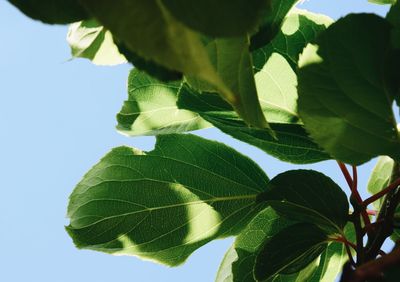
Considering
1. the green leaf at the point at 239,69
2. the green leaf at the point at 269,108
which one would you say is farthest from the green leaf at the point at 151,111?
the green leaf at the point at 239,69

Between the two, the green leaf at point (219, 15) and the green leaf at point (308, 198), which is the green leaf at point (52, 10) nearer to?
the green leaf at point (219, 15)

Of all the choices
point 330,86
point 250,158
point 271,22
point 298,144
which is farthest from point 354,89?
point 250,158

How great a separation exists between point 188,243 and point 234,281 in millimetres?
123

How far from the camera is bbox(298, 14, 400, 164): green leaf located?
785 mm

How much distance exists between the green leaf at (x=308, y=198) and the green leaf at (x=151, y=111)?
Result: 0.29 m

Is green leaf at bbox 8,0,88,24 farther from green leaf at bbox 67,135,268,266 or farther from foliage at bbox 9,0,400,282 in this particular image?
green leaf at bbox 67,135,268,266

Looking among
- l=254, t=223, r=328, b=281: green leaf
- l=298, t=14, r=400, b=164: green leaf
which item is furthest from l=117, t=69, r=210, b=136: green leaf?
l=298, t=14, r=400, b=164: green leaf

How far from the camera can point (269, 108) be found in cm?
113

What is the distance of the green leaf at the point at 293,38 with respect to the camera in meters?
1.10

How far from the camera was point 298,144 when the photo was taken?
3.83 feet

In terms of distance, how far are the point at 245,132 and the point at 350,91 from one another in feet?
1.13

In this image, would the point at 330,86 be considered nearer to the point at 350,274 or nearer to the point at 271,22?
the point at 271,22

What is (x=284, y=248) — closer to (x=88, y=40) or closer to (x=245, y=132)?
(x=245, y=132)

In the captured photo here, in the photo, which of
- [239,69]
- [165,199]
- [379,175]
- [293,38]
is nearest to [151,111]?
[165,199]
